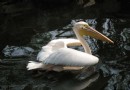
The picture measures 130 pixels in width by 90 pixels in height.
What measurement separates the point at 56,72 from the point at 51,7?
5.73 metres

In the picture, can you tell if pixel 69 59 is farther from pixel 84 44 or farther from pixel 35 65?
pixel 84 44

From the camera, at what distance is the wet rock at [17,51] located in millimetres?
6625

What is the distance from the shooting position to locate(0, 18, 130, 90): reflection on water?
17.8 feet

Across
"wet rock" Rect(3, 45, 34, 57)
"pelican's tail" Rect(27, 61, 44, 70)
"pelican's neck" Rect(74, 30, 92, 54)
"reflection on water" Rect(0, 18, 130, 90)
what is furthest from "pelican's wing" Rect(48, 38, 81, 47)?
"wet rock" Rect(3, 45, 34, 57)

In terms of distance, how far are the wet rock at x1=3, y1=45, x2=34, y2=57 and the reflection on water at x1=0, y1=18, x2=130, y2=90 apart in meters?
0.13

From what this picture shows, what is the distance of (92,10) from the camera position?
10359 mm

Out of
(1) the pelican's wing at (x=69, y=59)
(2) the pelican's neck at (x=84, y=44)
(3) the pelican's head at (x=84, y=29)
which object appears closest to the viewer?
(1) the pelican's wing at (x=69, y=59)

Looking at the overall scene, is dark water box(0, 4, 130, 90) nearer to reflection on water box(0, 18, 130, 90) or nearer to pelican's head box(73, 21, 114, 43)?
reflection on water box(0, 18, 130, 90)

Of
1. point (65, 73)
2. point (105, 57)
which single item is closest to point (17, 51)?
point (65, 73)

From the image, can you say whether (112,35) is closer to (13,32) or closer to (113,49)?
(113,49)

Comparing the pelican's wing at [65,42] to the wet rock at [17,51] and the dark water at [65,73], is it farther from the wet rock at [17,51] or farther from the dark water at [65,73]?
the wet rock at [17,51]

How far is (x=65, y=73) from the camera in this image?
5.91 metres

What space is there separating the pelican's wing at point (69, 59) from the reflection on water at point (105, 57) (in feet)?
0.92

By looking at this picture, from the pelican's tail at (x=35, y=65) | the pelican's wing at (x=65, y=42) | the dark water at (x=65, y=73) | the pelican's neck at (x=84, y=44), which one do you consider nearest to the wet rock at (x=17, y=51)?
the dark water at (x=65, y=73)
